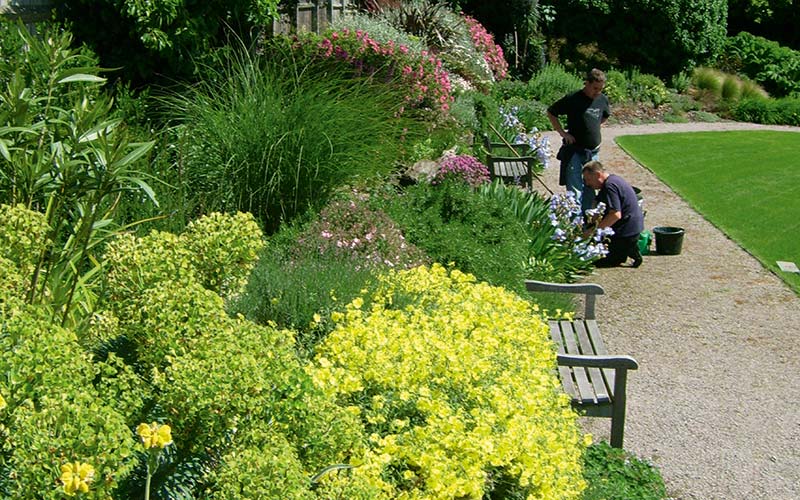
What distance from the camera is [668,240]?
9.59 metres

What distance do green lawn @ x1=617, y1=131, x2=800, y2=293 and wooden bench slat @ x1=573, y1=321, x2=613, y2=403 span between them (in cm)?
352

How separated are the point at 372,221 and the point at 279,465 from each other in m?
4.21

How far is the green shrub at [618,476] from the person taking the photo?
15.4 ft

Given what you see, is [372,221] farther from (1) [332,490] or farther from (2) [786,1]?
(2) [786,1]

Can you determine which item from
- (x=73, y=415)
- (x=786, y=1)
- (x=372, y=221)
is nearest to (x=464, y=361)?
(x=73, y=415)

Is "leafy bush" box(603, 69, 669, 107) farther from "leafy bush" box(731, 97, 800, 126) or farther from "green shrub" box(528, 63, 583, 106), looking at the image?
"leafy bush" box(731, 97, 800, 126)

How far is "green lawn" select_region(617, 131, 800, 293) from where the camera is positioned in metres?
10.6

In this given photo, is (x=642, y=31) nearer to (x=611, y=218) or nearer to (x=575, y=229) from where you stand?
(x=611, y=218)

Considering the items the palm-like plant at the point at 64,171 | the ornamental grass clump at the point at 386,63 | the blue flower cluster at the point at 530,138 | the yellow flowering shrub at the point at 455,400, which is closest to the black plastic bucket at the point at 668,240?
the blue flower cluster at the point at 530,138

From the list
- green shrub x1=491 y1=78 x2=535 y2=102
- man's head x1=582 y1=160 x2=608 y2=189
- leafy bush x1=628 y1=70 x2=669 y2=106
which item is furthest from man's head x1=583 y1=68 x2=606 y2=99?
leafy bush x1=628 y1=70 x2=669 y2=106

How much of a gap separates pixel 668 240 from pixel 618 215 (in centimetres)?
104

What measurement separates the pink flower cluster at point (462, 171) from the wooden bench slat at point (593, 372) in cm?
292

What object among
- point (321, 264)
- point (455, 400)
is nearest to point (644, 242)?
point (321, 264)

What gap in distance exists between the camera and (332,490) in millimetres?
2900
